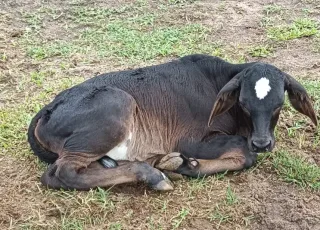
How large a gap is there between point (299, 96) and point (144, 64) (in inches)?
102

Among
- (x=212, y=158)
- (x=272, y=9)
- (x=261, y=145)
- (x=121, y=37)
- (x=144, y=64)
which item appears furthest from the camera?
(x=272, y=9)

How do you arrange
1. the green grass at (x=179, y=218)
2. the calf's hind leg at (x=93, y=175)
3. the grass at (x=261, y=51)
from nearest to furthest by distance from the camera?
the green grass at (x=179, y=218) → the calf's hind leg at (x=93, y=175) → the grass at (x=261, y=51)

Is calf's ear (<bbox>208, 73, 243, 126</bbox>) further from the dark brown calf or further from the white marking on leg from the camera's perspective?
the white marking on leg

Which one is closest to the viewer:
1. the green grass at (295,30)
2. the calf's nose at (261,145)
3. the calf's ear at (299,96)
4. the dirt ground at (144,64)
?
the dirt ground at (144,64)

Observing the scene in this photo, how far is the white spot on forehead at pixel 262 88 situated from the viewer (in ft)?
17.3

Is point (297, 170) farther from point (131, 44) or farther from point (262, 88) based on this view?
point (131, 44)

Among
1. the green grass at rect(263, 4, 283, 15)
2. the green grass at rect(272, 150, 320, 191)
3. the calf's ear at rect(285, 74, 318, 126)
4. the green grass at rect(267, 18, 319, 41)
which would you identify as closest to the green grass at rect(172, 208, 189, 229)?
the green grass at rect(272, 150, 320, 191)

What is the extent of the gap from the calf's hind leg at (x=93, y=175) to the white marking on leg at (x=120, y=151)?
0.72 ft

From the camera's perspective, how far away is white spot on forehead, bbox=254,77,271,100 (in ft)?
17.3

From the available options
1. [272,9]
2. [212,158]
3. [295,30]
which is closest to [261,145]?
[212,158]

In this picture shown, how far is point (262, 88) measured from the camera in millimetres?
5293

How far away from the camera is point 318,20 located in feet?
29.0

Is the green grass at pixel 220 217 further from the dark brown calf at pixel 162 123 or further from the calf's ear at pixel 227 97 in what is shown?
the calf's ear at pixel 227 97

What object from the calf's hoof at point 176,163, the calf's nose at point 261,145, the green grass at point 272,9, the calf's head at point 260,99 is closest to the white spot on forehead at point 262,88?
the calf's head at point 260,99
